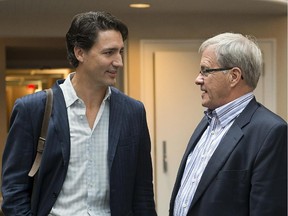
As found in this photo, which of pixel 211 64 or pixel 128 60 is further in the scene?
pixel 128 60

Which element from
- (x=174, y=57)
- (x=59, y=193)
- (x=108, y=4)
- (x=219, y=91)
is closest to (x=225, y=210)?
(x=219, y=91)

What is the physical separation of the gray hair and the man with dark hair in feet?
1.67

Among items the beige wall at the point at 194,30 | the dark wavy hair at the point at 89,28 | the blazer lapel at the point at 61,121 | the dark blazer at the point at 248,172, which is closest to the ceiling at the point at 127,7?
the beige wall at the point at 194,30

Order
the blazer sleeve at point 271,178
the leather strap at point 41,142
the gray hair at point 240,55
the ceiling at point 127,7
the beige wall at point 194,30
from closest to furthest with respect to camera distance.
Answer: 1. the blazer sleeve at point 271,178
2. the gray hair at point 240,55
3. the leather strap at point 41,142
4. the ceiling at point 127,7
5. the beige wall at point 194,30

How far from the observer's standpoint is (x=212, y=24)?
6453 mm

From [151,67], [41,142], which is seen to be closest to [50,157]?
[41,142]

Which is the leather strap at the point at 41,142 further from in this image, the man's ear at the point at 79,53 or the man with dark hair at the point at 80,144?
the man's ear at the point at 79,53

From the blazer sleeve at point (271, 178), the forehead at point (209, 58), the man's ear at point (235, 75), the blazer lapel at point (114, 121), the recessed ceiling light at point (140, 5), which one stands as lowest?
the blazer sleeve at point (271, 178)

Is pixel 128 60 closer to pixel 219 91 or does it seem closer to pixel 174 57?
pixel 174 57

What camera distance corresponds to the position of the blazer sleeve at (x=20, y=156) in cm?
278

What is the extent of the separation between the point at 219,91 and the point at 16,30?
3.93 m

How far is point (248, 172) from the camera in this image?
99.2 inches

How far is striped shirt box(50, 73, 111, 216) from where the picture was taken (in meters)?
2.78

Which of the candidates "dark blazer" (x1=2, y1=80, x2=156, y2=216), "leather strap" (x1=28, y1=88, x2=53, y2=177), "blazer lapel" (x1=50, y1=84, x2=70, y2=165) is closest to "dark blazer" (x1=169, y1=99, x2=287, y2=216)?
"dark blazer" (x1=2, y1=80, x2=156, y2=216)
